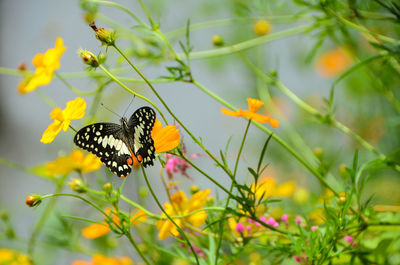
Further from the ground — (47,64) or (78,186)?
(47,64)

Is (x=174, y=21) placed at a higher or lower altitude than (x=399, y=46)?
higher

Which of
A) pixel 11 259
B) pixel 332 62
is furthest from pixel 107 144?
pixel 332 62

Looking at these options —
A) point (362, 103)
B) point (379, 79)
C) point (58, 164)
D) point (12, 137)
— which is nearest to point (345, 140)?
point (362, 103)

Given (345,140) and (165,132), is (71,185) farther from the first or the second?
(345,140)

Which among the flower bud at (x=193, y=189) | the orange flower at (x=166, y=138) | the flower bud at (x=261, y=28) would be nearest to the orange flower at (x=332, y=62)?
the flower bud at (x=261, y=28)

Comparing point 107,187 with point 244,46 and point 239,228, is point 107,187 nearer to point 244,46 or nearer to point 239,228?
point 239,228

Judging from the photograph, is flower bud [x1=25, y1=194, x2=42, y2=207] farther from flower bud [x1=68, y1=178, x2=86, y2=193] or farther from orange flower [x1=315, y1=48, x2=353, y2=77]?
→ orange flower [x1=315, y1=48, x2=353, y2=77]
